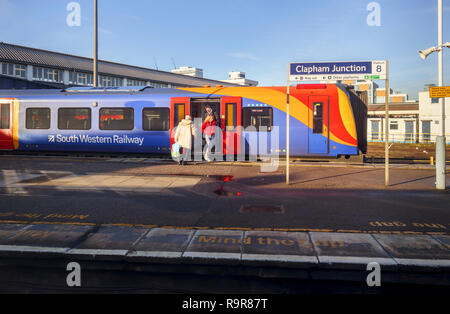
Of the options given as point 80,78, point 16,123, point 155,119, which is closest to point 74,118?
point 16,123

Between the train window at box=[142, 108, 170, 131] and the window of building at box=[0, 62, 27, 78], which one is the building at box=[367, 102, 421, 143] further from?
the window of building at box=[0, 62, 27, 78]

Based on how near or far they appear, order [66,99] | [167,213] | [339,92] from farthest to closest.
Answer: [66,99] → [339,92] → [167,213]

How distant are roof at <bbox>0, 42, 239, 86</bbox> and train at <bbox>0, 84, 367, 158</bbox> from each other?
108ft

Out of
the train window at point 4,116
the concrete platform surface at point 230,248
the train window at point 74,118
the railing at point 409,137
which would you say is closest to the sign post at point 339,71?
the concrete platform surface at point 230,248

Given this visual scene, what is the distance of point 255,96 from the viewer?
16969 millimetres

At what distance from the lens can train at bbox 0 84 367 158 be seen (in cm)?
1647

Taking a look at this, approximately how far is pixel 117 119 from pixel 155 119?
2.00 metres

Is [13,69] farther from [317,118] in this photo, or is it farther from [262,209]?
[262,209]

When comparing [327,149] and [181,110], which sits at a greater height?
[181,110]

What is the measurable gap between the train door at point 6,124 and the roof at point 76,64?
31.7m

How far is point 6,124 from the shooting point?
749 inches

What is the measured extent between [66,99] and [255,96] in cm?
973
